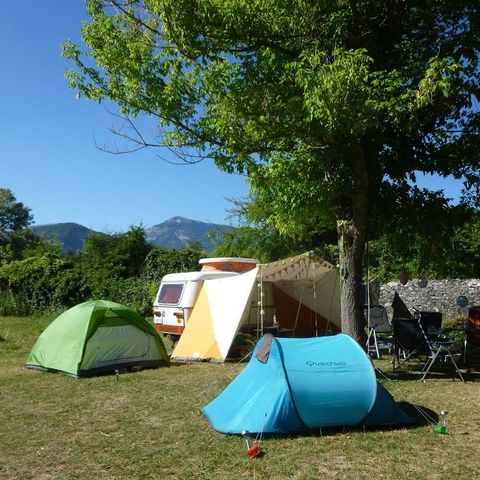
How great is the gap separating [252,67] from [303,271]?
17.7 feet

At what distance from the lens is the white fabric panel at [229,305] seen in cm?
1112

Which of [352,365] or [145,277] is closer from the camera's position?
[352,365]

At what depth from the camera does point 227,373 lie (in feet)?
31.9

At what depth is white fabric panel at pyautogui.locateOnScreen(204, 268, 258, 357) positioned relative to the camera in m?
11.1

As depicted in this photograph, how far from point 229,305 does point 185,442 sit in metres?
5.76

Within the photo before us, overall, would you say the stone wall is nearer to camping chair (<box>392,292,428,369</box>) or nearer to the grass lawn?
camping chair (<box>392,292,428,369</box>)

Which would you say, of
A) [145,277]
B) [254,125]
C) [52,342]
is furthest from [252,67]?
[145,277]

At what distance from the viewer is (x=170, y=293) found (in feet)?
43.8

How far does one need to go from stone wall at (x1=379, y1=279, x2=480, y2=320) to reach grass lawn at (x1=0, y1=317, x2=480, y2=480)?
784 cm

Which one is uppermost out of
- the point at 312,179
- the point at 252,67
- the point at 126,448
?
the point at 252,67

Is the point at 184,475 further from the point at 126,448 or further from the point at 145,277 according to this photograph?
the point at 145,277

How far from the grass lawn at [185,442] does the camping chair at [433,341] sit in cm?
39

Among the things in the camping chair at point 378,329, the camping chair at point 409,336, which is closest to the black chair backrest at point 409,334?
the camping chair at point 409,336

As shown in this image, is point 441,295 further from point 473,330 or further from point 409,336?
point 409,336
